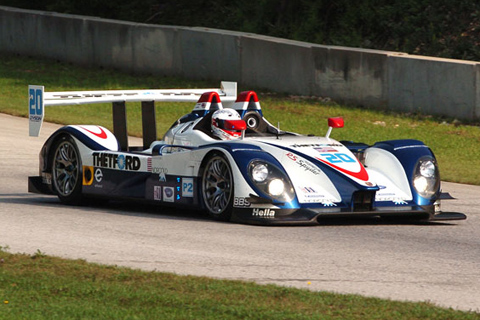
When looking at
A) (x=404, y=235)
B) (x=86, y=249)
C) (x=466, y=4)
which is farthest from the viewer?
(x=466, y=4)

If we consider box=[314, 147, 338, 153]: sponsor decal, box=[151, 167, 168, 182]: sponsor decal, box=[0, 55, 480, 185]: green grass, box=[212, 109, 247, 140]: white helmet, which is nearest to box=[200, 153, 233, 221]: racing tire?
box=[151, 167, 168, 182]: sponsor decal

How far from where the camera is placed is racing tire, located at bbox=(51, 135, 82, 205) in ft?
38.3

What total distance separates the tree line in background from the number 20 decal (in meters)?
12.1

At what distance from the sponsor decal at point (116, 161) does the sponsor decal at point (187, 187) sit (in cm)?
74

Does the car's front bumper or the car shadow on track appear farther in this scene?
the car shadow on track

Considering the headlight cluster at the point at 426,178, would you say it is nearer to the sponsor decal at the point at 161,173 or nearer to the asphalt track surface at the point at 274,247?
the asphalt track surface at the point at 274,247

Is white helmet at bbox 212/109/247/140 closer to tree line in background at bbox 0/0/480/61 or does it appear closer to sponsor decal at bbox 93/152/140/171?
sponsor decal at bbox 93/152/140/171

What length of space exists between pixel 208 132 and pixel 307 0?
15297 mm

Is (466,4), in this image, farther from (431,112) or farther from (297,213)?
(297,213)

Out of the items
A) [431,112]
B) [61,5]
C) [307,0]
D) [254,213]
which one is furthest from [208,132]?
[61,5]

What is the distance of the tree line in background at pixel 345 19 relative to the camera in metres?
22.8

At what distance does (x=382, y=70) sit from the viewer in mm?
19703

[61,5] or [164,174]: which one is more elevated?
[61,5]

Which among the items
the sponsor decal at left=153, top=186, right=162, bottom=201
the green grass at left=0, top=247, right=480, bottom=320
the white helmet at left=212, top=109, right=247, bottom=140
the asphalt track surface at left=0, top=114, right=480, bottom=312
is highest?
the white helmet at left=212, top=109, right=247, bottom=140
